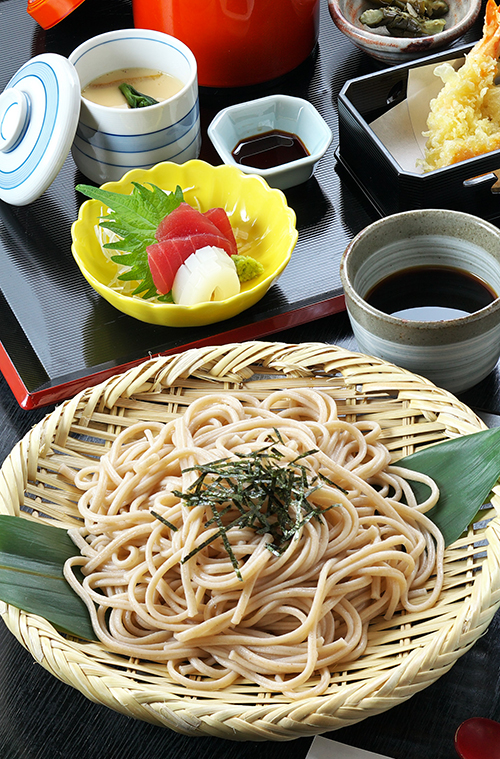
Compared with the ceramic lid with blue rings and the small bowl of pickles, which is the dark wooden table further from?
the small bowl of pickles

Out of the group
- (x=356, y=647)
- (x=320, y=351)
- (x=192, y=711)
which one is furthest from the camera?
(x=320, y=351)

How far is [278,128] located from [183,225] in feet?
2.09

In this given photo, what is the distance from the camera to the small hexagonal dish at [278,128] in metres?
2.03

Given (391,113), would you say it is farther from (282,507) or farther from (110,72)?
(282,507)

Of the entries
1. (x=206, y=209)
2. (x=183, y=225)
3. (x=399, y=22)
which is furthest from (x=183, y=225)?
(x=399, y=22)

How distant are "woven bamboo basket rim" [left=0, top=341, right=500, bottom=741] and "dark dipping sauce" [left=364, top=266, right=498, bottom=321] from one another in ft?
0.65

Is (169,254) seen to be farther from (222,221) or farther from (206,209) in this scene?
(206,209)

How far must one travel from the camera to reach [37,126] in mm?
1998

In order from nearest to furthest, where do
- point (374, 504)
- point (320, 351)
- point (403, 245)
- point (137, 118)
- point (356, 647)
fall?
point (356, 647), point (374, 504), point (320, 351), point (403, 245), point (137, 118)

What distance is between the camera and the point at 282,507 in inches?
50.1

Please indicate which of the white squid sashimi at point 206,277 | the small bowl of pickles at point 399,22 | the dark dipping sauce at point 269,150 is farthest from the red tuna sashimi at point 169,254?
the small bowl of pickles at point 399,22

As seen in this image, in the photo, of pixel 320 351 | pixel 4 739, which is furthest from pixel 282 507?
pixel 4 739

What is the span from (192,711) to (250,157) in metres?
1.62

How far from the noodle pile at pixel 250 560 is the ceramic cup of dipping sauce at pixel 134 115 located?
0.93 meters
